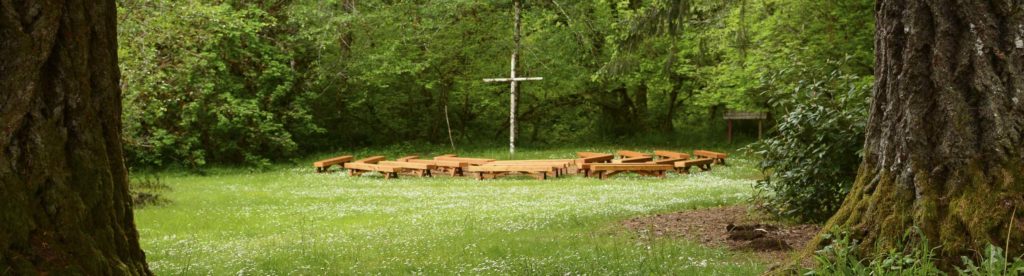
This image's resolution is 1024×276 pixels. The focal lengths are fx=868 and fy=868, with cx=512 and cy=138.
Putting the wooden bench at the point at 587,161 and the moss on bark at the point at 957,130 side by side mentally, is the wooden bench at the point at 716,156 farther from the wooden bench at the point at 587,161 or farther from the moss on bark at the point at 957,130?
the moss on bark at the point at 957,130

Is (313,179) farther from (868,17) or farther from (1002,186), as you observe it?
(1002,186)

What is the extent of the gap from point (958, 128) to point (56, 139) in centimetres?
526

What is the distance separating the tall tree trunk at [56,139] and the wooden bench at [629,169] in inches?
705

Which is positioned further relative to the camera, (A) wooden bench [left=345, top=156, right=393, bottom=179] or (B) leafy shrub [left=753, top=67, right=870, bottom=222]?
(A) wooden bench [left=345, top=156, right=393, bottom=179]

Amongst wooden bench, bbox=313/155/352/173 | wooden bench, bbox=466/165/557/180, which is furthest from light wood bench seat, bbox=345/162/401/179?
wooden bench, bbox=466/165/557/180

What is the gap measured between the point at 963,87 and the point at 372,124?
1264 inches

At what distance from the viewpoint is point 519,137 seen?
37.9 m

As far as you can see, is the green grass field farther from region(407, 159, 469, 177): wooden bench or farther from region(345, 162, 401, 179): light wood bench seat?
region(407, 159, 469, 177): wooden bench

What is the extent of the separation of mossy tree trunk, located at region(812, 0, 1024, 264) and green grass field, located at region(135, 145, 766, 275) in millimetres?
1526

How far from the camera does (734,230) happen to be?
904 cm

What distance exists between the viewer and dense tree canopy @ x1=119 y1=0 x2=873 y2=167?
1049 inches

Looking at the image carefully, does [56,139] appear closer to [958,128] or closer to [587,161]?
[958,128]

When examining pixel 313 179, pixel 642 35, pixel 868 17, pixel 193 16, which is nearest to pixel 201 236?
pixel 642 35

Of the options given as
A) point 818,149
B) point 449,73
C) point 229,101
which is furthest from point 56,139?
point 449,73
